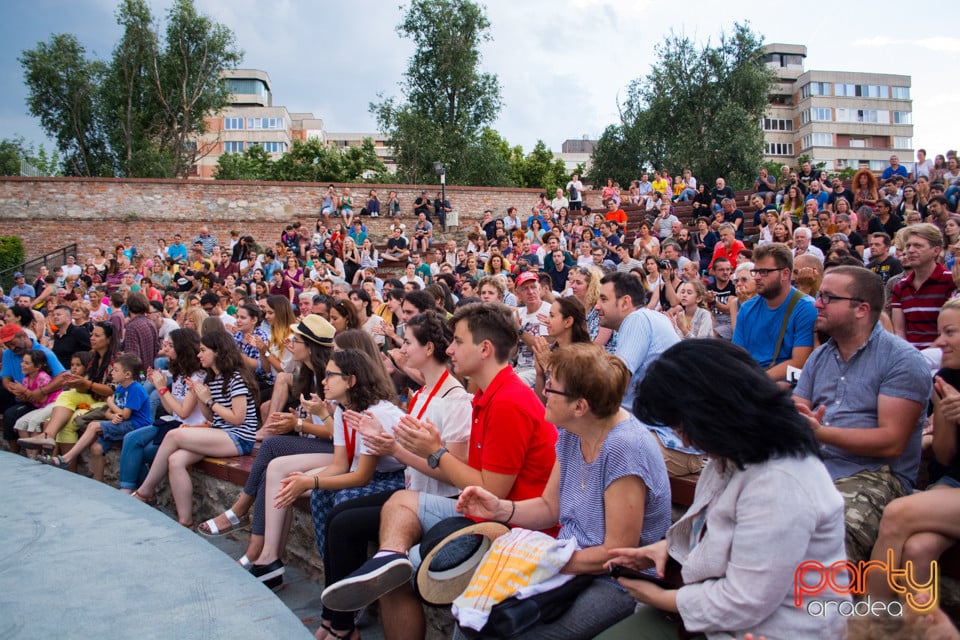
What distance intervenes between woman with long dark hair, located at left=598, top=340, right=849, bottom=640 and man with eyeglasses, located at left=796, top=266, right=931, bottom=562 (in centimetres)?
79

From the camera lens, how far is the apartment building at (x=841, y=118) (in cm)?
6894

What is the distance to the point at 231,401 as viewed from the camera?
18.5 feet

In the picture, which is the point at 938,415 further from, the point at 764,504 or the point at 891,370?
the point at 764,504

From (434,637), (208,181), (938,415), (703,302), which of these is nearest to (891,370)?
(938,415)

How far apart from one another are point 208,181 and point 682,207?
1455 cm

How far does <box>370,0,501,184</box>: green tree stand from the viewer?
31531 millimetres

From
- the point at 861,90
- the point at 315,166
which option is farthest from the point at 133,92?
the point at 861,90

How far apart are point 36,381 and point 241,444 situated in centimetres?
382

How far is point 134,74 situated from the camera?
108 ft

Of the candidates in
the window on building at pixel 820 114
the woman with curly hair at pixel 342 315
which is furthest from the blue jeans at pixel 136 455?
the window on building at pixel 820 114

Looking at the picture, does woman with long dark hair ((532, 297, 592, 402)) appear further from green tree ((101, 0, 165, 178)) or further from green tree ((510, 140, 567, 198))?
green tree ((510, 140, 567, 198))

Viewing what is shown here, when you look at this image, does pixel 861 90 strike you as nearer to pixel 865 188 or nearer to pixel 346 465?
pixel 865 188

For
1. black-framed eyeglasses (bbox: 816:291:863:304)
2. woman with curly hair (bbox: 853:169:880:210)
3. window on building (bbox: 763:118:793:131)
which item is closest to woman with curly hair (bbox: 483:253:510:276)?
woman with curly hair (bbox: 853:169:880:210)

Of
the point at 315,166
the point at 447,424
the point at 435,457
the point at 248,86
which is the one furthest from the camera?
the point at 248,86
